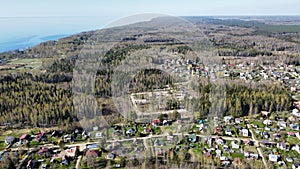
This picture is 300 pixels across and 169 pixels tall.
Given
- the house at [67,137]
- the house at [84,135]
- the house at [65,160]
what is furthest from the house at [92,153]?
the house at [67,137]

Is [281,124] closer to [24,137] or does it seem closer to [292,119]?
[292,119]

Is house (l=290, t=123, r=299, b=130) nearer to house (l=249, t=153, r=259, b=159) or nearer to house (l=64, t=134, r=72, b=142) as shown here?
house (l=249, t=153, r=259, b=159)

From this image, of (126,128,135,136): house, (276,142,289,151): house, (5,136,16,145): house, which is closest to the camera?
(276,142,289,151): house

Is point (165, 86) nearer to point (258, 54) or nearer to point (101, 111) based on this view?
point (101, 111)

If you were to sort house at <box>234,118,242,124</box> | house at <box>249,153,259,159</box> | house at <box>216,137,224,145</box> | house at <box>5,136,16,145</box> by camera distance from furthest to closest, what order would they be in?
house at <box>234,118,242,124</box>, house at <box>5,136,16,145</box>, house at <box>216,137,224,145</box>, house at <box>249,153,259,159</box>

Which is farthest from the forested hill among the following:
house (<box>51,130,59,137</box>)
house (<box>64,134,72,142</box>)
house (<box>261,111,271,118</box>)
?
house (<box>64,134,72,142</box>)

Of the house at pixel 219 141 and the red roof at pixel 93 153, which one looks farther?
the house at pixel 219 141

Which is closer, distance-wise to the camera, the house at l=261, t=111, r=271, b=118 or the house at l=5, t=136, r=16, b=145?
the house at l=5, t=136, r=16, b=145

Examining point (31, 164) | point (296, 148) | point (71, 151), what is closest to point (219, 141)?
point (296, 148)

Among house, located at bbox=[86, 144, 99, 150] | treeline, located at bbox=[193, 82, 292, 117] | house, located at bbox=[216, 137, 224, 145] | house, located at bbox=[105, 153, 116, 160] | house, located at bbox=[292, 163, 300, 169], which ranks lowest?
house, located at bbox=[292, 163, 300, 169]

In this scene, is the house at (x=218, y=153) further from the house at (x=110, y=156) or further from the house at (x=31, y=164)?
the house at (x=31, y=164)

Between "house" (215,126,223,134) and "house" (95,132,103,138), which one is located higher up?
"house" (95,132,103,138)
